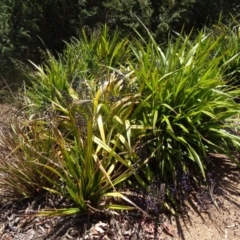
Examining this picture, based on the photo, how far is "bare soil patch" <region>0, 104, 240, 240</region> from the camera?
11.2ft

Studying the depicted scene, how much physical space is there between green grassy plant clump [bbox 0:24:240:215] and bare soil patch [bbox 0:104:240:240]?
0.11 metres

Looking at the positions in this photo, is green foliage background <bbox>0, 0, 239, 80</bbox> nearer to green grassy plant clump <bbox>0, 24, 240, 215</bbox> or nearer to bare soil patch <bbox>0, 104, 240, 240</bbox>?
green grassy plant clump <bbox>0, 24, 240, 215</bbox>

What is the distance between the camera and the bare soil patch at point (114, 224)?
11.2 feet

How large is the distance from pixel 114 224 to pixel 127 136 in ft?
2.18

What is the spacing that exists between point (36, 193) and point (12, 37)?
3.44m

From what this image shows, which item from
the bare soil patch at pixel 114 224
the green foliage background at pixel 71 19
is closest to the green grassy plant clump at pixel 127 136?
the bare soil patch at pixel 114 224

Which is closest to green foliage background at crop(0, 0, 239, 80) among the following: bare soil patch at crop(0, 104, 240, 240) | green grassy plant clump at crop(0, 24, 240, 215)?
green grassy plant clump at crop(0, 24, 240, 215)

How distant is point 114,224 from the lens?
3455 millimetres

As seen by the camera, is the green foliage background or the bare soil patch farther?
the green foliage background

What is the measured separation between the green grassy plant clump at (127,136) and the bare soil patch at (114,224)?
4.3 inches

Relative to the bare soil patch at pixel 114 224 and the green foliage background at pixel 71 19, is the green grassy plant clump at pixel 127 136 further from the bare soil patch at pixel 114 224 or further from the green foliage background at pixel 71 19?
the green foliage background at pixel 71 19

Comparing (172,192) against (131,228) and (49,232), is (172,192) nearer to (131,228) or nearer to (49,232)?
(131,228)

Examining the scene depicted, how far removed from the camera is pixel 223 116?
12.9 feet

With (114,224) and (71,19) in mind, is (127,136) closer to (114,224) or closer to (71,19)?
(114,224)
